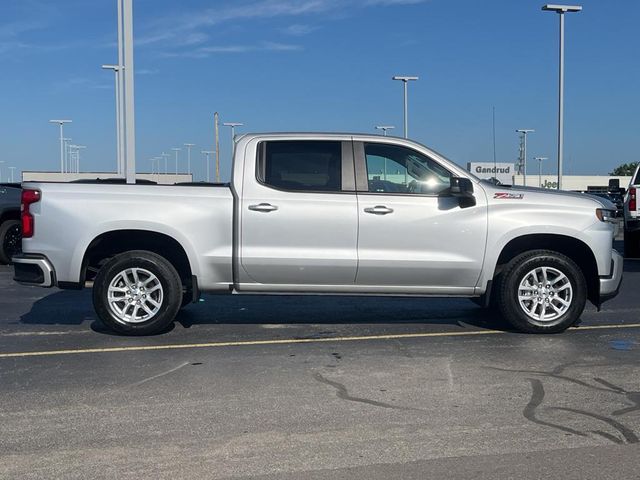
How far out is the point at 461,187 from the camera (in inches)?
285

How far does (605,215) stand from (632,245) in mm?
8976

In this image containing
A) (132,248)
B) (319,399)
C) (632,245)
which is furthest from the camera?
(632,245)

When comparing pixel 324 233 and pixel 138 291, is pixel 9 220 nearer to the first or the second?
pixel 138 291

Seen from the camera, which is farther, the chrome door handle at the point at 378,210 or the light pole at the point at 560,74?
the light pole at the point at 560,74

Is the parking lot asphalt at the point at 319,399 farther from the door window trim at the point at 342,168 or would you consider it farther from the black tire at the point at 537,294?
the door window trim at the point at 342,168

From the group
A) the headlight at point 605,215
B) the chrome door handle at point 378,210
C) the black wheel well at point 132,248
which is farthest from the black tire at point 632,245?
the black wheel well at point 132,248

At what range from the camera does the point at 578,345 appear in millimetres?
7172

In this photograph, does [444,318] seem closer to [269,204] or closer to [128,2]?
[269,204]

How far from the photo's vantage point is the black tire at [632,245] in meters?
15.6

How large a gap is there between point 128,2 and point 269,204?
7.18 metres

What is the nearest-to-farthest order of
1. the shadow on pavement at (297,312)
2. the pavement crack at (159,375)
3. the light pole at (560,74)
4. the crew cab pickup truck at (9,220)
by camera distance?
the pavement crack at (159,375), the shadow on pavement at (297,312), the crew cab pickup truck at (9,220), the light pole at (560,74)

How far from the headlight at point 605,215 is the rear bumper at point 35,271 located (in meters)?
5.45

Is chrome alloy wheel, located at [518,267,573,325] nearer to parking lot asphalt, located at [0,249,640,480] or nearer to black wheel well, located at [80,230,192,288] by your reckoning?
parking lot asphalt, located at [0,249,640,480]

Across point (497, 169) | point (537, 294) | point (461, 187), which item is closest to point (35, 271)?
point (461, 187)
